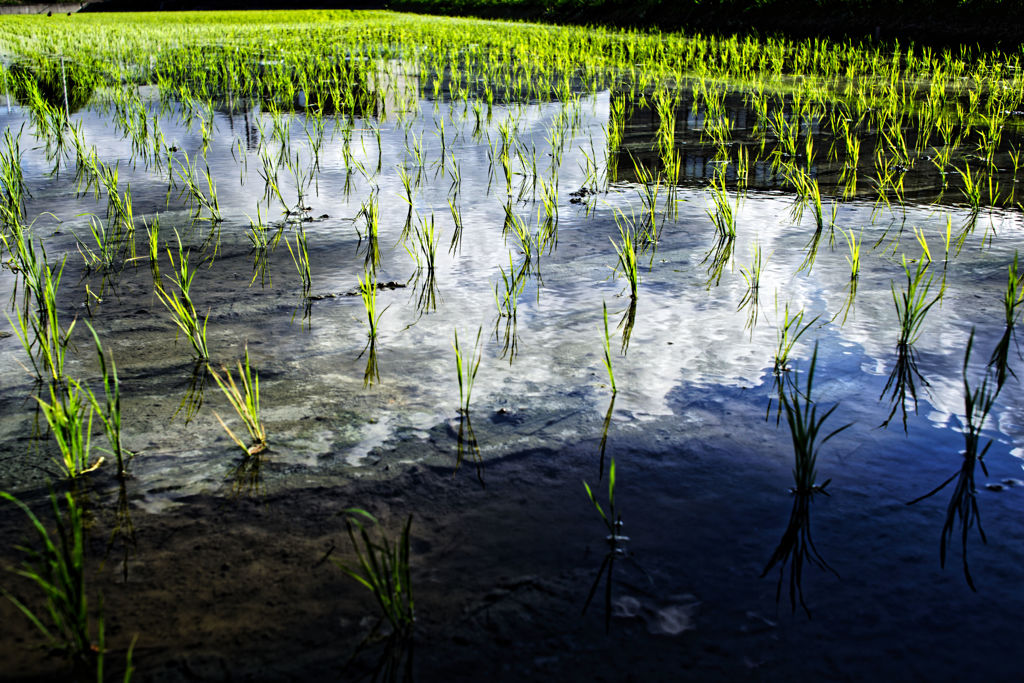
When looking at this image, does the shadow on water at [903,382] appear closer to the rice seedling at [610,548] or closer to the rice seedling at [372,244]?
the rice seedling at [610,548]

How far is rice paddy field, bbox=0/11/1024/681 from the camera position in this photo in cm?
137

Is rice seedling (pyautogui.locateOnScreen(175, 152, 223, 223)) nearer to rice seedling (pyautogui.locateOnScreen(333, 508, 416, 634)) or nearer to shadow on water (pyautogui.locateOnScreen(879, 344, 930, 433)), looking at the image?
rice seedling (pyautogui.locateOnScreen(333, 508, 416, 634))

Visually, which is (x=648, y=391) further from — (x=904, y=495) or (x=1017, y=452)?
(x=1017, y=452)

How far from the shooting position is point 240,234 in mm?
3688

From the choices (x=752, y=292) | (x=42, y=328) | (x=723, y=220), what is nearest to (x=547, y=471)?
(x=752, y=292)

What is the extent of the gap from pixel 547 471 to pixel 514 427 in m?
0.21

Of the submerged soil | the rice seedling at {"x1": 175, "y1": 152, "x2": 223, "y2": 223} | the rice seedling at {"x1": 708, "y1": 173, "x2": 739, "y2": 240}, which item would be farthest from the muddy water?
the rice seedling at {"x1": 175, "y1": 152, "x2": 223, "y2": 223}

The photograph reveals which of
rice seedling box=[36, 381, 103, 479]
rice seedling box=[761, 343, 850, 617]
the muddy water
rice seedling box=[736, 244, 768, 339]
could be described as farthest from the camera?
rice seedling box=[736, 244, 768, 339]

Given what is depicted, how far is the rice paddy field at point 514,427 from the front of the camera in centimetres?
137

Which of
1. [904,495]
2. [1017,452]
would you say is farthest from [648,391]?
[1017,452]

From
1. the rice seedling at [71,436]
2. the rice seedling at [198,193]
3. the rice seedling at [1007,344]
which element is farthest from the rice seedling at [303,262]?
the rice seedling at [1007,344]

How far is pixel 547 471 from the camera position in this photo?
1.86 meters

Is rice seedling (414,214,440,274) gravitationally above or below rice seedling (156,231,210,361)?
above

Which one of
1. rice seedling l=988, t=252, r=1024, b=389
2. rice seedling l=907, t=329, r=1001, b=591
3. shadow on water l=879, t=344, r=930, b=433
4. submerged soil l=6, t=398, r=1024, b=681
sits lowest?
submerged soil l=6, t=398, r=1024, b=681
